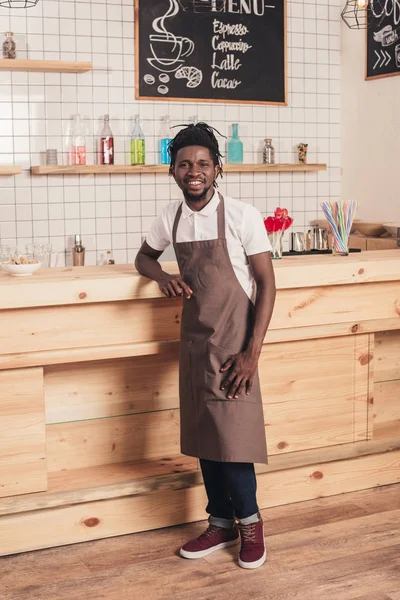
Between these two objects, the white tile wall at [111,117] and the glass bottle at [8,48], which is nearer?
the glass bottle at [8,48]

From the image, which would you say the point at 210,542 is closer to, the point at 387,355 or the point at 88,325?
the point at 88,325

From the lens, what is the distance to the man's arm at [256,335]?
2.78 metres

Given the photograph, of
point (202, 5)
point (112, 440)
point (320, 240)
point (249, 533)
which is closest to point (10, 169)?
point (202, 5)

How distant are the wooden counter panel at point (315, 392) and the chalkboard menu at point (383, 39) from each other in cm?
228

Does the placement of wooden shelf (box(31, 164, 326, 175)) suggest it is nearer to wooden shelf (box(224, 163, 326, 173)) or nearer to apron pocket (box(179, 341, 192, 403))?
wooden shelf (box(224, 163, 326, 173))

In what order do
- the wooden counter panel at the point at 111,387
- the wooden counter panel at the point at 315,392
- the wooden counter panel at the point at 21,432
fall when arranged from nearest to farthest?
the wooden counter panel at the point at 21,432 → the wooden counter panel at the point at 111,387 → the wooden counter panel at the point at 315,392

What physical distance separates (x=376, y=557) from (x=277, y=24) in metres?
3.65

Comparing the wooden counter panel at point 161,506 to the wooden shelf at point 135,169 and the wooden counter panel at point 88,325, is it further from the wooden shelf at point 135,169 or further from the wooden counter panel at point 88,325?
the wooden shelf at point 135,169

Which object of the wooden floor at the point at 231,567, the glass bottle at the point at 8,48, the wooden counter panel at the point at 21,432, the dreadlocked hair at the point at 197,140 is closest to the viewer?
the wooden floor at the point at 231,567

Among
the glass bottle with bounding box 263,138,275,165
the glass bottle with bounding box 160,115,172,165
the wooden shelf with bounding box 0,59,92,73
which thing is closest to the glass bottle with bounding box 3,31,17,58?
the wooden shelf with bounding box 0,59,92,73

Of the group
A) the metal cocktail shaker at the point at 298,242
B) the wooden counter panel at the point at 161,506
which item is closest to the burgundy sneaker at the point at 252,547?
the wooden counter panel at the point at 161,506

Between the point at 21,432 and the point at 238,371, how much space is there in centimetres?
80

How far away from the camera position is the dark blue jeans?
2.83 metres

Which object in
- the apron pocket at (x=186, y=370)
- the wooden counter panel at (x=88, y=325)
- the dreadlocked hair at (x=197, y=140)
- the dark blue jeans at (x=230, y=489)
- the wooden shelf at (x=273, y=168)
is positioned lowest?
the dark blue jeans at (x=230, y=489)
